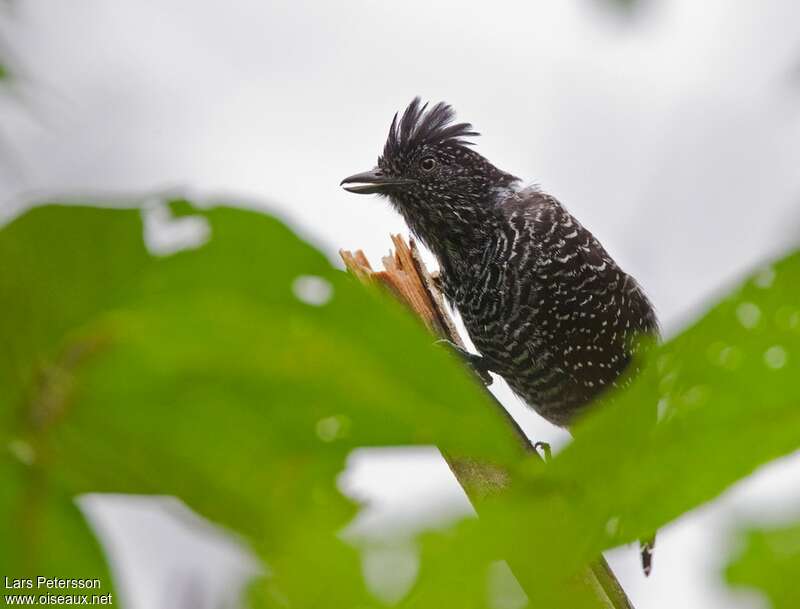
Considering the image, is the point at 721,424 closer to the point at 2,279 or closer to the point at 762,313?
the point at 762,313

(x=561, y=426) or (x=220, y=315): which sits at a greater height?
(x=561, y=426)

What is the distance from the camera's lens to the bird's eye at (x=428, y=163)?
5.66 m

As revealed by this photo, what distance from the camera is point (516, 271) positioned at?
520cm

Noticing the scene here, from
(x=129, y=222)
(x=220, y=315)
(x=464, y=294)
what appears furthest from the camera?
(x=464, y=294)

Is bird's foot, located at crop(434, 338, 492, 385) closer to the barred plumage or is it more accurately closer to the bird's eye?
the barred plumage

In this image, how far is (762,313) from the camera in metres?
0.60

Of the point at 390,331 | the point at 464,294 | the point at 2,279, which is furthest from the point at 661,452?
the point at 464,294

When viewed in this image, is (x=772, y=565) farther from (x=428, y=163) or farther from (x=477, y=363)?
(x=428, y=163)

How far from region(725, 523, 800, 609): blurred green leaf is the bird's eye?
202 inches

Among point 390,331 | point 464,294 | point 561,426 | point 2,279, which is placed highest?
point 464,294

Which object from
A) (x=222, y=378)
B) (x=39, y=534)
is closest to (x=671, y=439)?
(x=222, y=378)

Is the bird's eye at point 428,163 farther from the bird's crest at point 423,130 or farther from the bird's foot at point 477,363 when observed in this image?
the bird's foot at point 477,363

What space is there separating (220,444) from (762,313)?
329mm

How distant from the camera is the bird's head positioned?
5.59 metres
